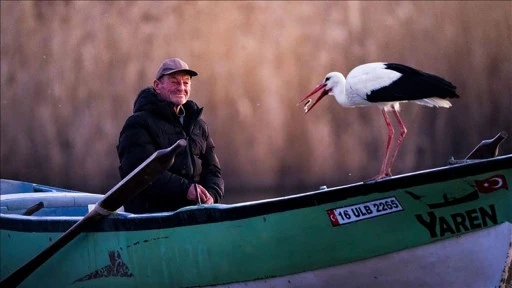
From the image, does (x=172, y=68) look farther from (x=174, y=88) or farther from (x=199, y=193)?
(x=199, y=193)

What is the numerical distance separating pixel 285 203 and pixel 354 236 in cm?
47

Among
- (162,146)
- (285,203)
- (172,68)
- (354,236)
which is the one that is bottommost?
(354,236)

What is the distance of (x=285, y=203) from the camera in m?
5.81

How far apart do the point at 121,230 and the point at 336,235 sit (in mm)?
1557

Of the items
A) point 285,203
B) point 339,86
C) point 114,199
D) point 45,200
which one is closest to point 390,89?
point 339,86

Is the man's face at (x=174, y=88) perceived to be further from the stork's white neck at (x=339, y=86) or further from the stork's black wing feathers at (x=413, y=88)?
the stork's black wing feathers at (x=413, y=88)

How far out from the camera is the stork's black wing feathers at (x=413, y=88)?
18.9ft

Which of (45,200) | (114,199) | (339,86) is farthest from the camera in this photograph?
(45,200)

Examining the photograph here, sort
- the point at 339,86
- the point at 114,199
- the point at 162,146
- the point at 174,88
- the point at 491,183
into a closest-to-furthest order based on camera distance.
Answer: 1. the point at 491,183
2. the point at 339,86
3. the point at 114,199
4. the point at 162,146
5. the point at 174,88

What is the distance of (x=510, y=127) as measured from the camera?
16.4 metres

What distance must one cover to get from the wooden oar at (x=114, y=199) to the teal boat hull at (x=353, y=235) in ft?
0.80

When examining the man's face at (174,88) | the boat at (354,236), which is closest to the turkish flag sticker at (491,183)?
the boat at (354,236)

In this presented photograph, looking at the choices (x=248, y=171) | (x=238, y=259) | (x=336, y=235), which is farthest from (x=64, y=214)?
(x=248, y=171)

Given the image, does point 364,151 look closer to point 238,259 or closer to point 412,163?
point 412,163
